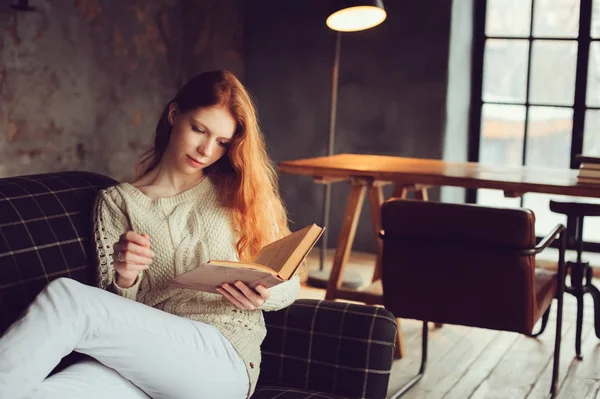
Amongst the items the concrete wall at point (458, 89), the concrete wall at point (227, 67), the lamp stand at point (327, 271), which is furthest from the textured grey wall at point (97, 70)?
the concrete wall at point (458, 89)

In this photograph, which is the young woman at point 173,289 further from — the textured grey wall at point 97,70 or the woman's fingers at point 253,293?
the textured grey wall at point 97,70

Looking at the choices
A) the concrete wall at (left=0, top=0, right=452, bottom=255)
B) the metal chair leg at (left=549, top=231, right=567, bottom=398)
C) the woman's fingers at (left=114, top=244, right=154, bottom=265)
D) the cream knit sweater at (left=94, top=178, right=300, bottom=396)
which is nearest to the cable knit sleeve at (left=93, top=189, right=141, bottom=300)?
the cream knit sweater at (left=94, top=178, right=300, bottom=396)

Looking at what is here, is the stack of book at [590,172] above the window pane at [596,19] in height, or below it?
below

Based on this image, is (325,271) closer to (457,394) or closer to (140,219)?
(457,394)

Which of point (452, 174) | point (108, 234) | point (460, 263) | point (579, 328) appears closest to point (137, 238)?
point (108, 234)

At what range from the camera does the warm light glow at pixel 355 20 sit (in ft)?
14.5

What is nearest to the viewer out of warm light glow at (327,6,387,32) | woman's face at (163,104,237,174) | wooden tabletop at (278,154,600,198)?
woman's face at (163,104,237,174)

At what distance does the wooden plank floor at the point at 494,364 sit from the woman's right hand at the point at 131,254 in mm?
1520

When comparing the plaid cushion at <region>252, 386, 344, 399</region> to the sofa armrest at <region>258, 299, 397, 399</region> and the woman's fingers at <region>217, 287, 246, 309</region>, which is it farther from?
the woman's fingers at <region>217, 287, 246, 309</region>

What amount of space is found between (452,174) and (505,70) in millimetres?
2135

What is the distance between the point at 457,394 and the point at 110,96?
270 centimetres

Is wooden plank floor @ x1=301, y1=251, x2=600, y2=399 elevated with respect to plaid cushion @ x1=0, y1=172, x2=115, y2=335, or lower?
lower

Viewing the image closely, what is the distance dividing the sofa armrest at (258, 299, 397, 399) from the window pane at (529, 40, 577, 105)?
365 cm

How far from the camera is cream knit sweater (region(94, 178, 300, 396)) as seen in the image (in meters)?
2.12
